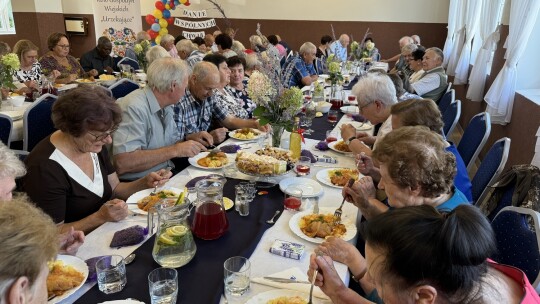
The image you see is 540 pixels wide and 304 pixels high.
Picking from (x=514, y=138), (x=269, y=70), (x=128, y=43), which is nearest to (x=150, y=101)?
(x=269, y=70)

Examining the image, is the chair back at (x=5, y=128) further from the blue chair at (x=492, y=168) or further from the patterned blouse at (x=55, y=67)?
the blue chair at (x=492, y=168)

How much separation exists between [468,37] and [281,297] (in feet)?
23.2

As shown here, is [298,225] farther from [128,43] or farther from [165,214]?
[128,43]

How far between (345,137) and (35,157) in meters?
2.05

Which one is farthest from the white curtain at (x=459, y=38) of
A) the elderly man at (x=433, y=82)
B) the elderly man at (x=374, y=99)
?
the elderly man at (x=374, y=99)

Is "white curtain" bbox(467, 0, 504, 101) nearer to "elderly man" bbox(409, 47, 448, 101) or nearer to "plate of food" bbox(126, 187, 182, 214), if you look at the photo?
"elderly man" bbox(409, 47, 448, 101)

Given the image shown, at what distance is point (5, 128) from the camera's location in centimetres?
298

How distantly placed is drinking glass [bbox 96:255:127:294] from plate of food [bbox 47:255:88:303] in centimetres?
6

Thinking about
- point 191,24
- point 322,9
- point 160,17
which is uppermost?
point 322,9

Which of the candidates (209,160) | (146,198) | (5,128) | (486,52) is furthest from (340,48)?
(146,198)

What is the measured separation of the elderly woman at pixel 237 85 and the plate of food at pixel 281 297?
2.96m

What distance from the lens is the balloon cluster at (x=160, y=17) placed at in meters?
10.9

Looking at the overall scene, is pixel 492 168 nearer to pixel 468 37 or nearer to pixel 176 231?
pixel 176 231

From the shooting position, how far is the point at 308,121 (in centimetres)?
354
